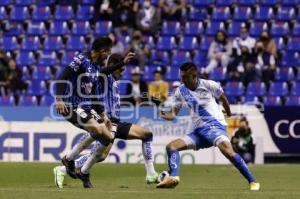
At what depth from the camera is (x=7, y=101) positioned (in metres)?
24.1

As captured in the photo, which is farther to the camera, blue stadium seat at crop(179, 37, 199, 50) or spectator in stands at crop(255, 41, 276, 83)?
blue stadium seat at crop(179, 37, 199, 50)

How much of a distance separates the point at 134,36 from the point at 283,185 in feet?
38.9

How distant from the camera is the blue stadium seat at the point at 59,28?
26.7 metres

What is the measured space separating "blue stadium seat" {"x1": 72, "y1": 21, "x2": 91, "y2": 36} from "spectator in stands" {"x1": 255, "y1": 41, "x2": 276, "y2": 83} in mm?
5287

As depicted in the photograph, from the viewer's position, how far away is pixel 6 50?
26500 millimetres

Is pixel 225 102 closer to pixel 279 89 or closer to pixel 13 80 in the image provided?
pixel 279 89

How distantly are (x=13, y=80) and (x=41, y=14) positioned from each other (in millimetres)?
3542

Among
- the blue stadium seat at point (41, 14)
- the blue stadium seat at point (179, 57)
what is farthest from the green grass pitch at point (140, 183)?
the blue stadium seat at point (41, 14)

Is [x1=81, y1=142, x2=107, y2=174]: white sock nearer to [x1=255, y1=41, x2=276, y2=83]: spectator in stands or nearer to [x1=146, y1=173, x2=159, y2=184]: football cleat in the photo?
[x1=146, y1=173, x2=159, y2=184]: football cleat

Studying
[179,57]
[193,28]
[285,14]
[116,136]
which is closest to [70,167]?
[116,136]

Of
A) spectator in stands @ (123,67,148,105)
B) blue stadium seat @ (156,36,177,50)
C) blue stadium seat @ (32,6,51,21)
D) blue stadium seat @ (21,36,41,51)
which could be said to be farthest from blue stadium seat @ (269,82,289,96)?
blue stadium seat @ (32,6,51,21)

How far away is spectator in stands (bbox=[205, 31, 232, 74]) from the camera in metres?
24.2

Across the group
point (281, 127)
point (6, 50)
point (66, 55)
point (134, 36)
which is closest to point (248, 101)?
point (281, 127)

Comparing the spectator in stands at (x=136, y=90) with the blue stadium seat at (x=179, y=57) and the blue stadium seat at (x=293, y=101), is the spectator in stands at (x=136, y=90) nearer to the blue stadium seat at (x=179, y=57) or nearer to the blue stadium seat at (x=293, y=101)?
the blue stadium seat at (x=179, y=57)
